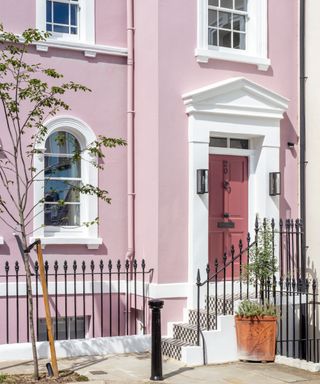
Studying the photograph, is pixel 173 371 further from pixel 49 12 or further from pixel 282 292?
pixel 49 12

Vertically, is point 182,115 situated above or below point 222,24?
below

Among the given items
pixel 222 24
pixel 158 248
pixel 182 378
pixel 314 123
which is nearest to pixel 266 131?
pixel 314 123

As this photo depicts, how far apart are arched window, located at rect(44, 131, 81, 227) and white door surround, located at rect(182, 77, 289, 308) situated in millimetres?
1878

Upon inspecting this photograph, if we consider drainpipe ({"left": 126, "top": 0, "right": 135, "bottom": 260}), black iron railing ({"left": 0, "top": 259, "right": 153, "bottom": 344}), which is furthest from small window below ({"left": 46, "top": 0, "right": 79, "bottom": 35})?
black iron railing ({"left": 0, "top": 259, "right": 153, "bottom": 344})

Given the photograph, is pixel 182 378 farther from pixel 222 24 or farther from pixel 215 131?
pixel 222 24

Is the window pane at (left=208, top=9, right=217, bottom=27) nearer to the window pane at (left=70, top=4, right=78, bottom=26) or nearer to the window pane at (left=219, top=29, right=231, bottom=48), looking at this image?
the window pane at (left=219, top=29, right=231, bottom=48)

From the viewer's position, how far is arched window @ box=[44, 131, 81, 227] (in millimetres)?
11328

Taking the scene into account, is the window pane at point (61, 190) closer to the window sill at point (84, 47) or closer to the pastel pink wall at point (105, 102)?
the pastel pink wall at point (105, 102)

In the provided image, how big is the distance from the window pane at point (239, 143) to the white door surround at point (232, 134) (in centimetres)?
9

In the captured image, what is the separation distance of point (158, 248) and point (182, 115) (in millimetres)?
2164

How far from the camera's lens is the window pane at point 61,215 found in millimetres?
11328

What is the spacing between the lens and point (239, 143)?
12188 millimetres

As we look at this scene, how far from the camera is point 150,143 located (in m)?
11.3

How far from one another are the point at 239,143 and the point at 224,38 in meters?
1.83
